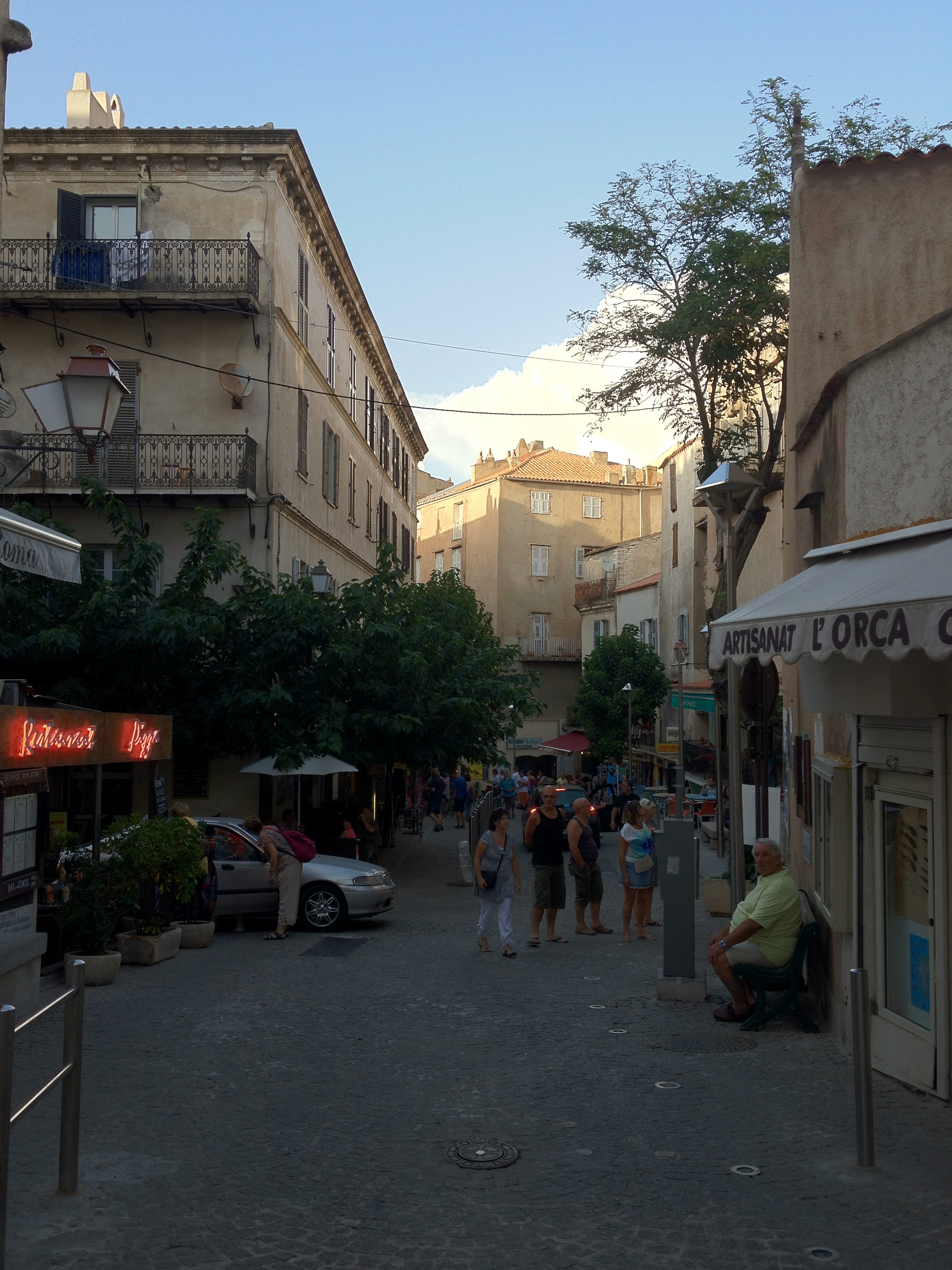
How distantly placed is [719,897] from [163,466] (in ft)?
42.4

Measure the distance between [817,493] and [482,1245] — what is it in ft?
23.2

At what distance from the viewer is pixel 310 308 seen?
2706 cm

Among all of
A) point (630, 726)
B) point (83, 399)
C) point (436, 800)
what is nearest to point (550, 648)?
point (630, 726)

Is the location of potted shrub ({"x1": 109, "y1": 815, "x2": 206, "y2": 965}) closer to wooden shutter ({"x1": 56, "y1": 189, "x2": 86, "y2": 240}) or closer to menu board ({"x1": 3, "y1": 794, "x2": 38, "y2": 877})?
menu board ({"x1": 3, "y1": 794, "x2": 38, "y2": 877})

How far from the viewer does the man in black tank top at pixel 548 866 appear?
14172 millimetres

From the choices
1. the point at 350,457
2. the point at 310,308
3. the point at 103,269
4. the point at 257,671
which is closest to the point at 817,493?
the point at 257,671

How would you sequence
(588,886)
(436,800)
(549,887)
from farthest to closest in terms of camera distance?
(436,800), (588,886), (549,887)

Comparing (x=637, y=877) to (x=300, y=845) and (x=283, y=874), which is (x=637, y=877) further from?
(x=283, y=874)

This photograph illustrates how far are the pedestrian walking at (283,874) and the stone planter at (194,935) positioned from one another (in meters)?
1.04

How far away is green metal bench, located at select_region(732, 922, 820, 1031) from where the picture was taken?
9359mm

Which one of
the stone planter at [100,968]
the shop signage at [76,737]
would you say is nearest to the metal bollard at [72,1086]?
the shop signage at [76,737]

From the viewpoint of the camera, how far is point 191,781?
74.7 feet

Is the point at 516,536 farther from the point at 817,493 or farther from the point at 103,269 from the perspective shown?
the point at 817,493

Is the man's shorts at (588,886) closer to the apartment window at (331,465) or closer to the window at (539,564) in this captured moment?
the apartment window at (331,465)
